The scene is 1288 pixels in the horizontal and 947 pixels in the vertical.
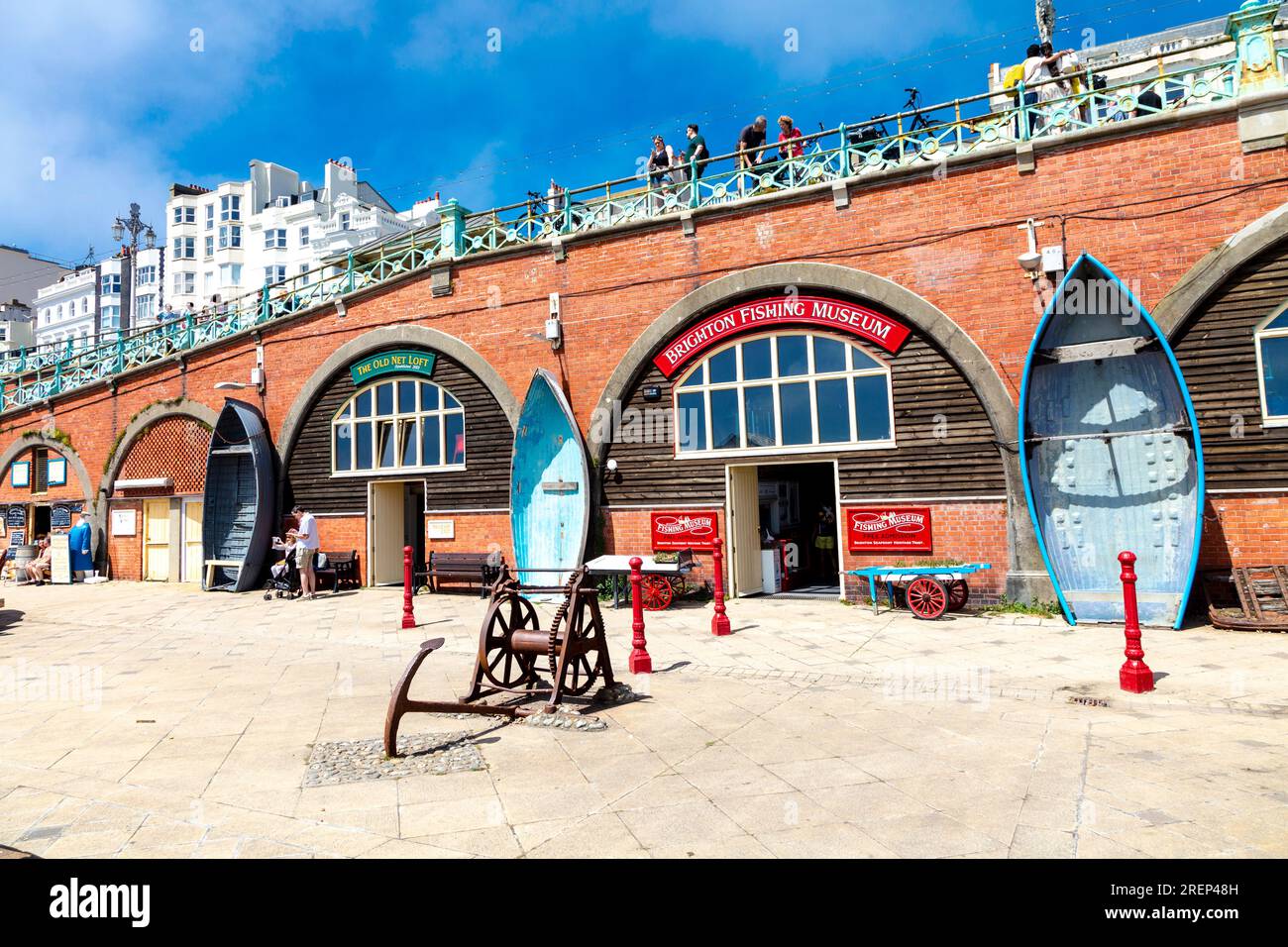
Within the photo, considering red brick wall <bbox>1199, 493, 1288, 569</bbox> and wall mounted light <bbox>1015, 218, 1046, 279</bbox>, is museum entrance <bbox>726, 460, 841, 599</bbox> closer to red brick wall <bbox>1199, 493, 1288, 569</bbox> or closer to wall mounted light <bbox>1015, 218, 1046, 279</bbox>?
wall mounted light <bbox>1015, 218, 1046, 279</bbox>

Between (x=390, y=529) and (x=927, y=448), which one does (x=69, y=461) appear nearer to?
(x=390, y=529)

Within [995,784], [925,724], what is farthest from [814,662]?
[995,784]

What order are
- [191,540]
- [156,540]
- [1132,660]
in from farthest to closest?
[156,540], [191,540], [1132,660]

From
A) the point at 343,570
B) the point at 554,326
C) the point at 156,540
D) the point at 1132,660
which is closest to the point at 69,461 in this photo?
the point at 156,540

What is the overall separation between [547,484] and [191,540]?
420 inches

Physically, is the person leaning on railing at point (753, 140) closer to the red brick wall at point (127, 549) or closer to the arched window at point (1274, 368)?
the arched window at point (1274, 368)

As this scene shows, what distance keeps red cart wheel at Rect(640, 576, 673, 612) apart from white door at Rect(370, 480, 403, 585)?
7.04 m

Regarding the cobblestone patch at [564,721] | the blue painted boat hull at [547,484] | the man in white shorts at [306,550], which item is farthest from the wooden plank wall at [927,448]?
the man in white shorts at [306,550]

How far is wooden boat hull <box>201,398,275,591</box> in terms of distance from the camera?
663 inches

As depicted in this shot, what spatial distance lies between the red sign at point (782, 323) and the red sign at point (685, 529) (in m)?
2.54

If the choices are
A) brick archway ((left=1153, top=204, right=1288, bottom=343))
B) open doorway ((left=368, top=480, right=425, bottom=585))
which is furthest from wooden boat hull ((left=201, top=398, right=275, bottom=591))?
brick archway ((left=1153, top=204, right=1288, bottom=343))

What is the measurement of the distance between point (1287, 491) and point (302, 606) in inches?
606

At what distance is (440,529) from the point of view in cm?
1567

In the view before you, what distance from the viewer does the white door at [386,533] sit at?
16656 millimetres
